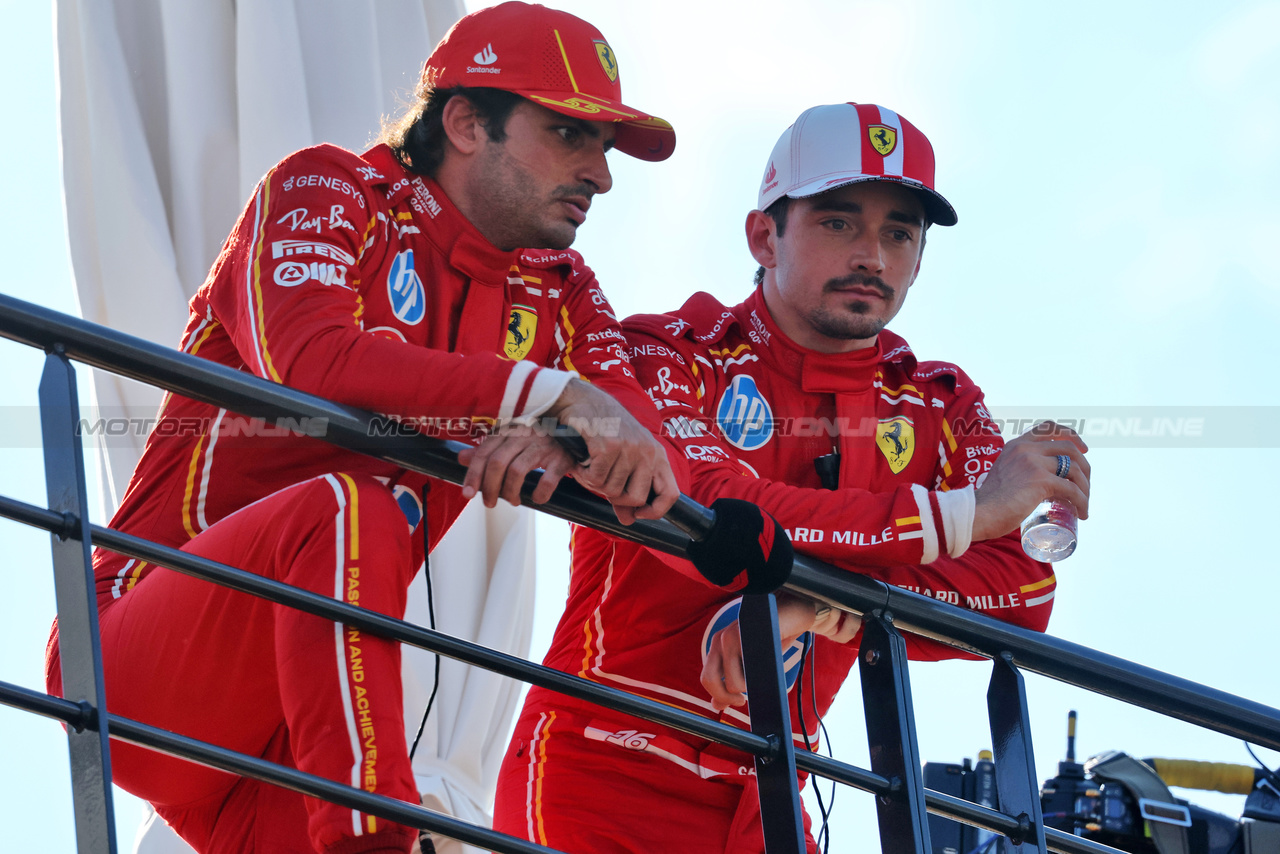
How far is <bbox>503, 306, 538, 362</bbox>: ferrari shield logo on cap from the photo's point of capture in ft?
5.48

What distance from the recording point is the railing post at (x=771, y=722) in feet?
3.87

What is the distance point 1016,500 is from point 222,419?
942mm

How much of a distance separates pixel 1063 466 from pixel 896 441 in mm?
313

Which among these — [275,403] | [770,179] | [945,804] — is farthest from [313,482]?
[770,179]

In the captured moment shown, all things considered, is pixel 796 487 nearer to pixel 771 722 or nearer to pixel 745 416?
pixel 745 416

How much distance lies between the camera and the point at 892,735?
4.18 ft

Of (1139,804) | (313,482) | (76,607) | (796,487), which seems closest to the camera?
(76,607)

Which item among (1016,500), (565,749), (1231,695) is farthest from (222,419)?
(1231,695)

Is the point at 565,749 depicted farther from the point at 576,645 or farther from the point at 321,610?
the point at 321,610

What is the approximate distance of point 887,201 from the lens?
1.99 meters

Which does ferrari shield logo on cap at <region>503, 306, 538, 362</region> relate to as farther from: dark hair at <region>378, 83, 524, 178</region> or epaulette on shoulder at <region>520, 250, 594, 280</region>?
dark hair at <region>378, 83, 524, 178</region>

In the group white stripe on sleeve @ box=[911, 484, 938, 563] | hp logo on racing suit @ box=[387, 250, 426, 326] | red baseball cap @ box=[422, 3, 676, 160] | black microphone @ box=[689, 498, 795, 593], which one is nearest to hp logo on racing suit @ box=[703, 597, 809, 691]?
white stripe on sleeve @ box=[911, 484, 938, 563]

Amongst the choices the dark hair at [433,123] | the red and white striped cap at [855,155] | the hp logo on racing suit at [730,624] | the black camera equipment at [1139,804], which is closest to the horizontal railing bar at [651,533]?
the hp logo on racing suit at [730,624]

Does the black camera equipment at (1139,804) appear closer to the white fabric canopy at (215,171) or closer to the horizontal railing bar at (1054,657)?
the white fabric canopy at (215,171)
